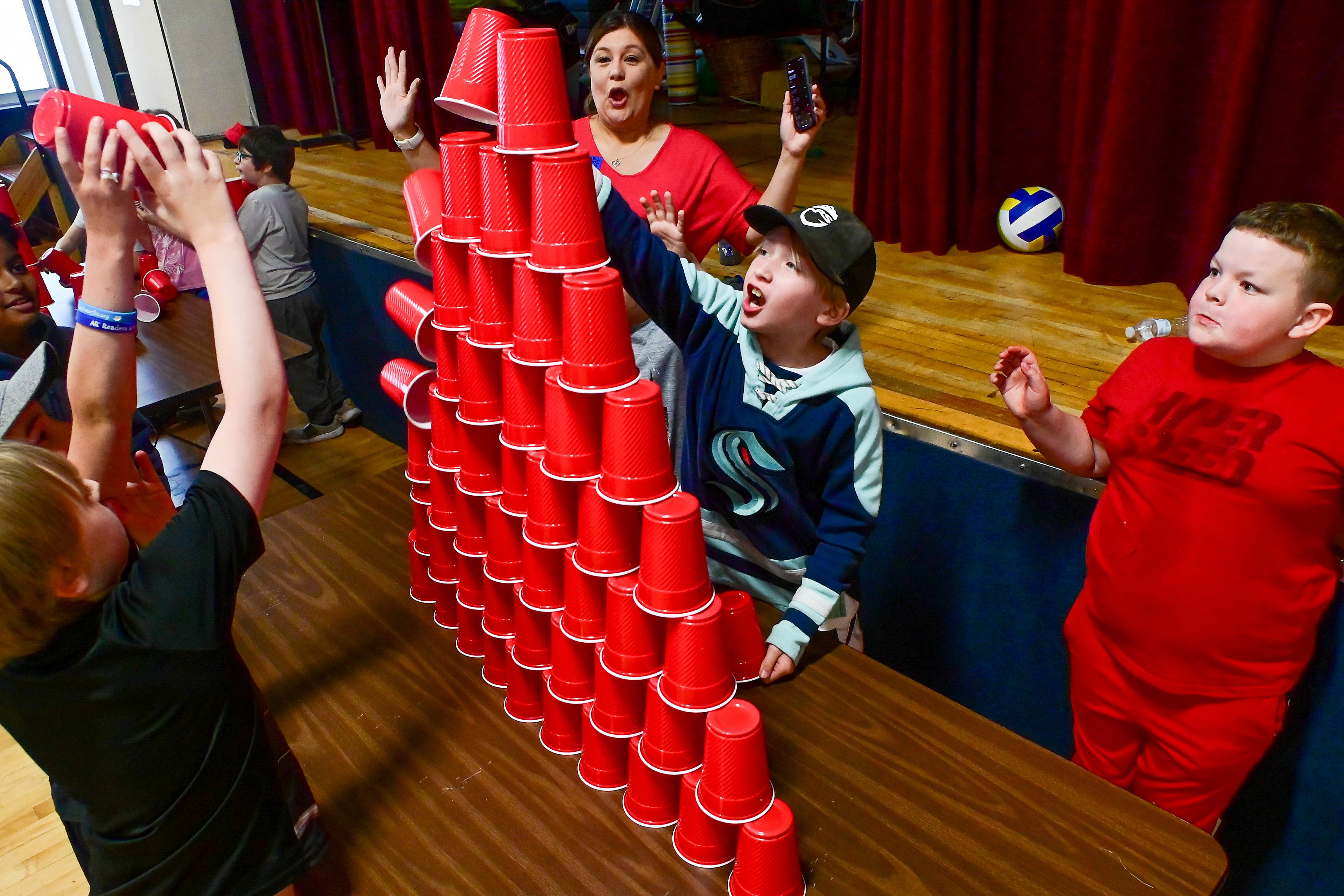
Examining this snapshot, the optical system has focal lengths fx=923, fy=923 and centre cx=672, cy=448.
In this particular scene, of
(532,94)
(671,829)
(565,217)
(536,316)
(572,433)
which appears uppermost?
(532,94)

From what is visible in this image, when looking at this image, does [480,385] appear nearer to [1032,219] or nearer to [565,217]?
[565,217]

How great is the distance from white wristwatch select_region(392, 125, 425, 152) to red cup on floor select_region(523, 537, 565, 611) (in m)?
0.79

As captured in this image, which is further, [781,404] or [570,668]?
[781,404]

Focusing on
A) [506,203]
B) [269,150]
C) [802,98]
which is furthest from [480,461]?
[269,150]

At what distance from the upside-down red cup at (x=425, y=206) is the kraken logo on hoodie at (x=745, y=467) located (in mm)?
446

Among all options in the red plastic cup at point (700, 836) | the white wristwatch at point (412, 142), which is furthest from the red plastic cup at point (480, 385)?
the white wristwatch at point (412, 142)

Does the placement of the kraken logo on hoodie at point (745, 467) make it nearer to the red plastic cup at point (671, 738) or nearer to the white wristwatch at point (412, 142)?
the red plastic cup at point (671, 738)

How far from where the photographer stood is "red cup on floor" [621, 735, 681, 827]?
0.96 m

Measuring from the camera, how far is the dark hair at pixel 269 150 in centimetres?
317

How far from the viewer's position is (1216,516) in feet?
3.66

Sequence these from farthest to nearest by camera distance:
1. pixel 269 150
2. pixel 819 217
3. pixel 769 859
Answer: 1. pixel 269 150
2. pixel 819 217
3. pixel 769 859

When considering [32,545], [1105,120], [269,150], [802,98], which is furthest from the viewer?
[269,150]

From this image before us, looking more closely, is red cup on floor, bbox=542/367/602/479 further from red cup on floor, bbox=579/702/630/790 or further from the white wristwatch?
the white wristwatch

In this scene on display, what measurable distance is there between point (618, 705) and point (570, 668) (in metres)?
0.08
